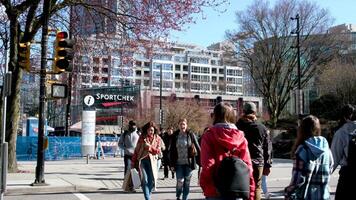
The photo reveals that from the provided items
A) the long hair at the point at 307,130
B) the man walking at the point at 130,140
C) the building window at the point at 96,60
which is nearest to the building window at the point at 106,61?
the building window at the point at 96,60

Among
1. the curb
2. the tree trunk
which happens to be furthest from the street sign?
the tree trunk

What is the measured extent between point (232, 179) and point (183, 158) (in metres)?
5.46

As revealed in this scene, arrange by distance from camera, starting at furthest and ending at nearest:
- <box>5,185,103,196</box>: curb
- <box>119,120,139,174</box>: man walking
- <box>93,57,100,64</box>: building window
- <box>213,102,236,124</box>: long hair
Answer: <box>93,57,100,64</box>: building window → <box>119,120,139,174</box>: man walking → <box>5,185,103,196</box>: curb → <box>213,102,236,124</box>: long hair

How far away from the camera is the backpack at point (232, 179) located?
502 centimetres

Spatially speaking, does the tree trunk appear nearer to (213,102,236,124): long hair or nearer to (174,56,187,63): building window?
(213,102,236,124): long hair

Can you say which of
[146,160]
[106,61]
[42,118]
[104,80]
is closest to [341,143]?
[146,160]

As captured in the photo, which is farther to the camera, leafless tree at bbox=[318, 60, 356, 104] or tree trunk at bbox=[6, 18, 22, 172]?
leafless tree at bbox=[318, 60, 356, 104]

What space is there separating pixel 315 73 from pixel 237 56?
7.50 metres

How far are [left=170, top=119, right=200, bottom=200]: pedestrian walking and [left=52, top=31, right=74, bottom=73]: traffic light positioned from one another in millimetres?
5052

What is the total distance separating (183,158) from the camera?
10438 millimetres

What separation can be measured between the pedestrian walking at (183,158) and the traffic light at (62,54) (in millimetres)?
5052

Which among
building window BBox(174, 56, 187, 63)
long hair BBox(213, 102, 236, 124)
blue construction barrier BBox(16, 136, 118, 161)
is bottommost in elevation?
blue construction barrier BBox(16, 136, 118, 161)

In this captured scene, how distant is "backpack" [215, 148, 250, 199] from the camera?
16.5ft

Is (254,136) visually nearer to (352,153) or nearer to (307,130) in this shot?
(352,153)
